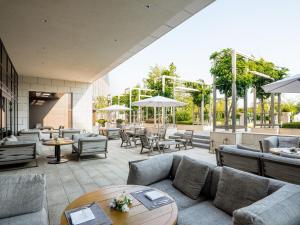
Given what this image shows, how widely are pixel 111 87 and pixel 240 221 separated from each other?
74283 millimetres

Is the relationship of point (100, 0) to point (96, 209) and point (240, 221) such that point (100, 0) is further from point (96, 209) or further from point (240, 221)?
point (240, 221)

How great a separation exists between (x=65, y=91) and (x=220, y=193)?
11.6 meters

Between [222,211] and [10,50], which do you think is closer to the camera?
[222,211]

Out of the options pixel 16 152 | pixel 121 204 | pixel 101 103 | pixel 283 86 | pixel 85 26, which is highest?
pixel 85 26

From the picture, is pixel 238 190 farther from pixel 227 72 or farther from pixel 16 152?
pixel 227 72

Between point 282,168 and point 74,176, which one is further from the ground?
point 282,168

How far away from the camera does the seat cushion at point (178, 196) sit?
226 cm

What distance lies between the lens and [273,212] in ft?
4.50

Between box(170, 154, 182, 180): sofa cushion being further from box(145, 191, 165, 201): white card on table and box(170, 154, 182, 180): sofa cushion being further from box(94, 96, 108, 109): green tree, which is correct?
box(94, 96, 108, 109): green tree

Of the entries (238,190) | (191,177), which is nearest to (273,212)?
(238,190)

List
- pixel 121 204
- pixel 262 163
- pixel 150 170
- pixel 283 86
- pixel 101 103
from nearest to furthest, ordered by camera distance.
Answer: pixel 121 204 → pixel 150 170 → pixel 262 163 → pixel 283 86 → pixel 101 103

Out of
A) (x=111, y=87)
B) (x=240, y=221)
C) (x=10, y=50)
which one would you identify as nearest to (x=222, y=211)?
(x=240, y=221)

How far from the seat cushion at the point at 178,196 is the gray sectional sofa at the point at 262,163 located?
1161 mm

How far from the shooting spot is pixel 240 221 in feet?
4.43
